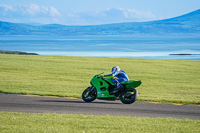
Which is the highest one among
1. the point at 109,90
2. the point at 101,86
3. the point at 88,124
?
the point at 101,86

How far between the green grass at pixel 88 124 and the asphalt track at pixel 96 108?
1124 mm

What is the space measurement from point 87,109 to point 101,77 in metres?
1.96

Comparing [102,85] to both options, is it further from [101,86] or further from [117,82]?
[117,82]

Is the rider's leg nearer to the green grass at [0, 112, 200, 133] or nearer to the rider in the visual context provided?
the rider

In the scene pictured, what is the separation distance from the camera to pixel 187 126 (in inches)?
374

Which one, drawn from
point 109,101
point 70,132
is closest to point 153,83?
point 109,101

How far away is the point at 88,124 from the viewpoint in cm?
952

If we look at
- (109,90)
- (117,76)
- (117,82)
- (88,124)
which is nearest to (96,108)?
(109,90)

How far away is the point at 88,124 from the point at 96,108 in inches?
127

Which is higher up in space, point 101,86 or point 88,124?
point 101,86

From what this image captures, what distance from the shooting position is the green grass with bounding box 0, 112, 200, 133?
29.0ft

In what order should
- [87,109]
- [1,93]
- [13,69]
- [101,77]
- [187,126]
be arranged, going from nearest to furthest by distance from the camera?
[187,126], [87,109], [101,77], [1,93], [13,69]

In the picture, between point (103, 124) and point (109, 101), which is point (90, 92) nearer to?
point (109, 101)

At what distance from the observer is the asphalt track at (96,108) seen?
11.9 metres
